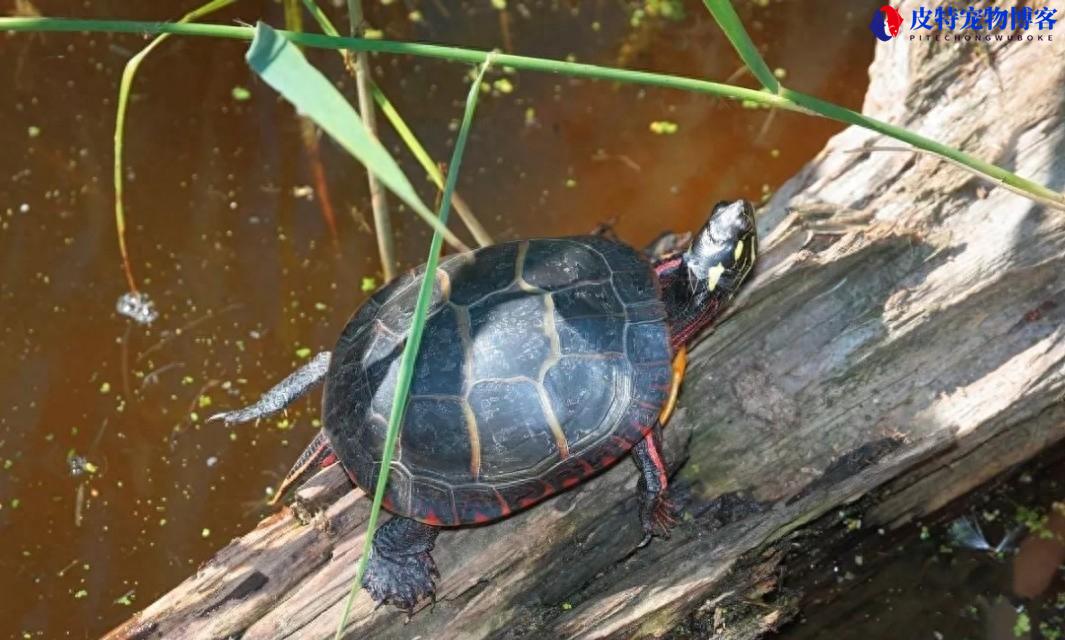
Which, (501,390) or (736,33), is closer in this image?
(736,33)

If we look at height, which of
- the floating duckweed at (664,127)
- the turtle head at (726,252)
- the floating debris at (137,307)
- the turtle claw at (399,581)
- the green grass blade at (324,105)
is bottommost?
the turtle claw at (399,581)

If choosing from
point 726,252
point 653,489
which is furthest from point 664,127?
point 653,489

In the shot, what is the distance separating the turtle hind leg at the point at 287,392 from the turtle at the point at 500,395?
27cm

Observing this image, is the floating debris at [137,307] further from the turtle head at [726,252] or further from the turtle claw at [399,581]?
the turtle head at [726,252]

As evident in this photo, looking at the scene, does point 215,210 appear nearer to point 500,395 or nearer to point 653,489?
point 500,395

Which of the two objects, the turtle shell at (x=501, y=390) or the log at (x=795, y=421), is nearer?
the turtle shell at (x=501, y=390)

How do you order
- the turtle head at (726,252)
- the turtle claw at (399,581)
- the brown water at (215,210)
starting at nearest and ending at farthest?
the turtle claw at (399,581) → the turtle head at (726,252) → the brown water at (215,210)

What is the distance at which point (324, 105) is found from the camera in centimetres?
131

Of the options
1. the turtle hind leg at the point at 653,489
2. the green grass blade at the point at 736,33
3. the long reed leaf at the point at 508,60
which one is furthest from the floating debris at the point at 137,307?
the green grass blade at the point at 736,33

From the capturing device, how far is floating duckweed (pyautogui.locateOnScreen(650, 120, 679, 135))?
402 cm

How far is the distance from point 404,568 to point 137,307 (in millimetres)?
1929

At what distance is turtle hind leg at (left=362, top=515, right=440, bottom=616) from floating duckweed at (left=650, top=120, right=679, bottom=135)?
7.43 ft

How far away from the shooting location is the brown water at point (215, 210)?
338 cm

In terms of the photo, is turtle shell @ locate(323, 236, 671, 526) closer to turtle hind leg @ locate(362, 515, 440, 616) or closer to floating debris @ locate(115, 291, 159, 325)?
turtle hind leg @ locate(362, 515, 440, 616)
